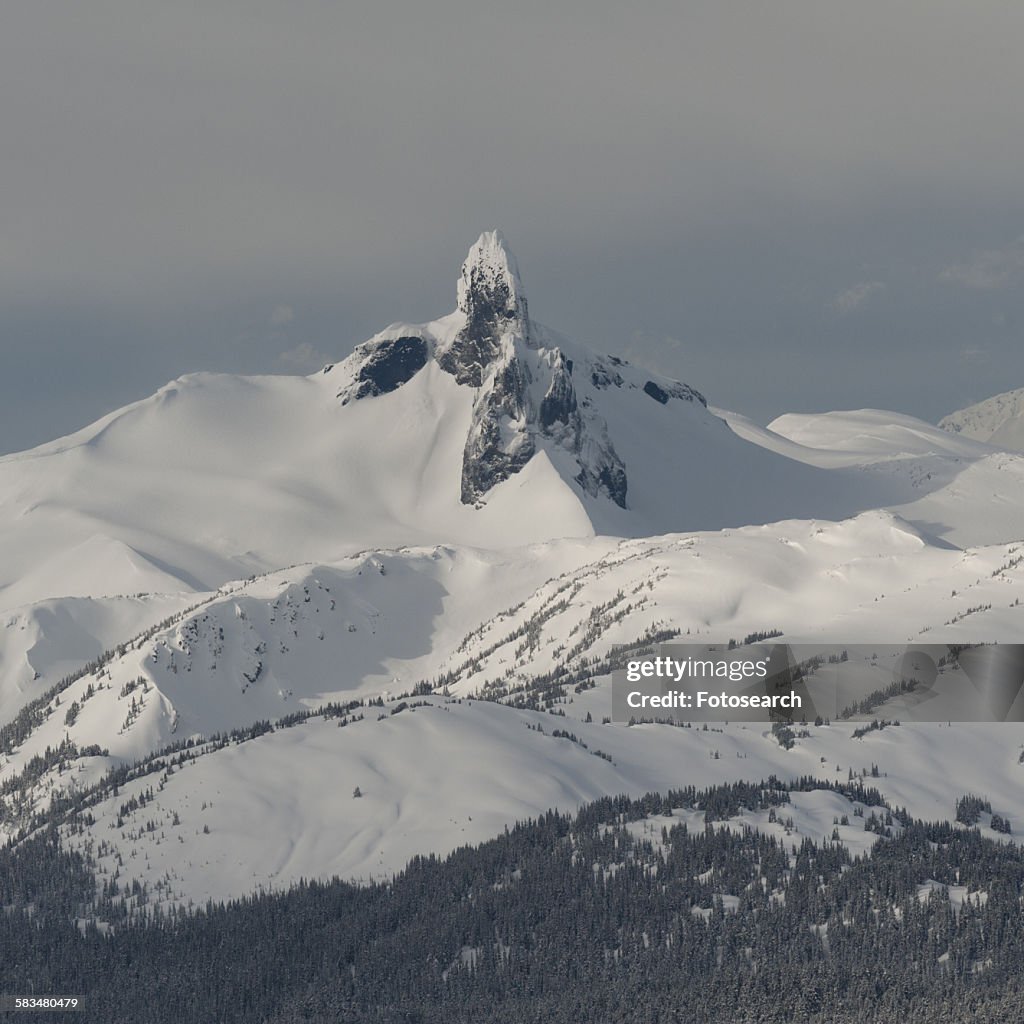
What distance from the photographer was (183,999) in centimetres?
18288

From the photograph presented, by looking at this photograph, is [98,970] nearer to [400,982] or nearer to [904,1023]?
[400,982]

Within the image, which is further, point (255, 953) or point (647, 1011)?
point (255, 953)

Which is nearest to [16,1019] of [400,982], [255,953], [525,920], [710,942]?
[255,953]

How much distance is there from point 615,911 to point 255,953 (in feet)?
134

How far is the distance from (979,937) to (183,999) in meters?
84.8

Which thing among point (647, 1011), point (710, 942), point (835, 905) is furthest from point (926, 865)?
point (647, 1011)

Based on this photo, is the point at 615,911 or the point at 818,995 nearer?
the point at 818,995

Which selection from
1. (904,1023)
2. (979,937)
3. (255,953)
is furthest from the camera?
(255,953)

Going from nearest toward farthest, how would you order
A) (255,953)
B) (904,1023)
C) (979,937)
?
(904,1023) → (979,937) → (255,953)

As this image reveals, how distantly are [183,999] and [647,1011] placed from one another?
5061cm

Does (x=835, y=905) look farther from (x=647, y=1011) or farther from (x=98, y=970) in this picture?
(x=98, y=970)

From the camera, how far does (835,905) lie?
187 meters

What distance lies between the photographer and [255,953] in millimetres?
192375

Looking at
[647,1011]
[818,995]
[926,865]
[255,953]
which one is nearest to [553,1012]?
[647,1011]
